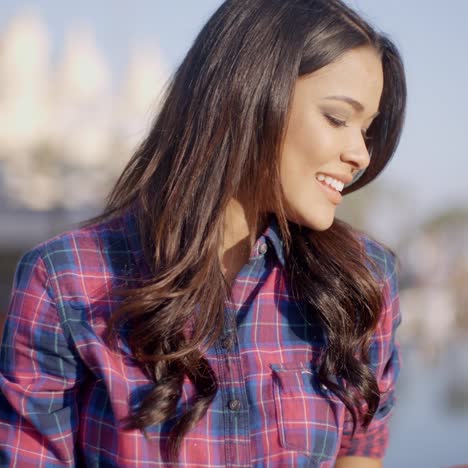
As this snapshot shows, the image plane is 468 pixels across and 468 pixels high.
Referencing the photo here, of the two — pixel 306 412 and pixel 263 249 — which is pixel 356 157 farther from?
pixel 306 412

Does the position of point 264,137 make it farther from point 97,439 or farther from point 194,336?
point 97,439

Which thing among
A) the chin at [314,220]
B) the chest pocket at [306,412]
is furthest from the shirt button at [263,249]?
the chest pocket at [306,412]

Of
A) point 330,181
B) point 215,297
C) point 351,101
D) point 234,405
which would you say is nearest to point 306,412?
point 234,405

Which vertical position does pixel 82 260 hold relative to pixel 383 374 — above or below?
above

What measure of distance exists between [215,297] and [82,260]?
0.24m

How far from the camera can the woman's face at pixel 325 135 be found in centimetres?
127

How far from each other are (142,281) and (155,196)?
0.16m

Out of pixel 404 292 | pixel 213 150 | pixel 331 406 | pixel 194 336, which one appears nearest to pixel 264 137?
pixel 213 150

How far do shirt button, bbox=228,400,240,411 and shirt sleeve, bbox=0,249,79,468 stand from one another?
262mm

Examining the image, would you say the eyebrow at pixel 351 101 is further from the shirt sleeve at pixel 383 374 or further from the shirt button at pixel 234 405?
the shirt button at pixel 234 405

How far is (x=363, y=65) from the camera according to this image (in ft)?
4.33

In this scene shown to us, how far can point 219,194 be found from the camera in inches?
51.2

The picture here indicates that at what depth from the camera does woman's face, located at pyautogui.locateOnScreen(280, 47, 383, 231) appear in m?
1.27

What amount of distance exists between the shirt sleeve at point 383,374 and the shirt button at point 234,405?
0.27 meters
